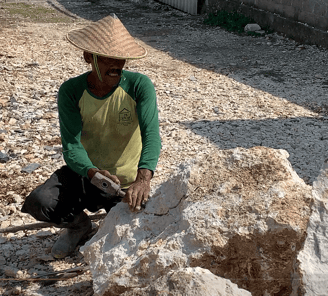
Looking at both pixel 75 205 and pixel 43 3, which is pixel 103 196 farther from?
pixel 43 3

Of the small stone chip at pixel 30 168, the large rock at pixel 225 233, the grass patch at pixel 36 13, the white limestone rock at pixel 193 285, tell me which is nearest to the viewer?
the white limestone rock at pixel 193 285

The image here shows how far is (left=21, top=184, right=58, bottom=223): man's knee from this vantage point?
9.70 ft

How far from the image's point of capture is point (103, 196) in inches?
125

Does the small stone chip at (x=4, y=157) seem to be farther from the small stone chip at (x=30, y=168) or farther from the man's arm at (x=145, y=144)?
the man's arm at (x=145, y=144)

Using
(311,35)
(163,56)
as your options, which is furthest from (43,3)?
(311,35)

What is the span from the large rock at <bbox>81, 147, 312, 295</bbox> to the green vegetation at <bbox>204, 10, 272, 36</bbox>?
9.70 meters

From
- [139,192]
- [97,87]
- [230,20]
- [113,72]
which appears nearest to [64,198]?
[139,192]

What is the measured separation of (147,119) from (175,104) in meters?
4.03

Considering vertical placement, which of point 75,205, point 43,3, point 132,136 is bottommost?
point 43,3

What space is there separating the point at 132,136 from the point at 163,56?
683 centimetres

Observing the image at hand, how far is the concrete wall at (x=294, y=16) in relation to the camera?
9.99 metres

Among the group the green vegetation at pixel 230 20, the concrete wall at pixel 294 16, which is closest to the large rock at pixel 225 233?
the concrete wall at pixel 294 16

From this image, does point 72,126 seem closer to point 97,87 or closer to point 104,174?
point 97,87

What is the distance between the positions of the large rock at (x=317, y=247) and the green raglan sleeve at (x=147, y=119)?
3.48 feet
